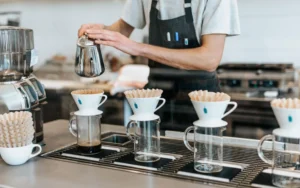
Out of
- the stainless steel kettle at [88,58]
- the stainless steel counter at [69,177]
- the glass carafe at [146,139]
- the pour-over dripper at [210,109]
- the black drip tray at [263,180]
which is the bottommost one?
the stainless steel counter at [69,177]

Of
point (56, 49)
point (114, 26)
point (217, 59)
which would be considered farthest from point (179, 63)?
point (56, 49)

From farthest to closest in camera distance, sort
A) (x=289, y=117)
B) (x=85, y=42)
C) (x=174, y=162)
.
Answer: (x=85, y=42), (x=174, y=162), (x=289, y=117)

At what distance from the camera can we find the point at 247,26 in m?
2.92

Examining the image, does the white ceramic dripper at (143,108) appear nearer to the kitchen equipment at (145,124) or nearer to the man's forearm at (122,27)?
the kitchen equipment at (145,124)

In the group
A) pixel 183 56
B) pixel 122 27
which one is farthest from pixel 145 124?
pixel 122 27

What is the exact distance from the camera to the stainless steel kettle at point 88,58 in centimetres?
129

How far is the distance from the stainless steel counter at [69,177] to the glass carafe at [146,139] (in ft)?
0.39

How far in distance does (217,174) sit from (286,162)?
0.51 feet

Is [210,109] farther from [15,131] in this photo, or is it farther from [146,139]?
[15,131]

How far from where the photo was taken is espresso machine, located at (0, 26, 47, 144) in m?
1.25

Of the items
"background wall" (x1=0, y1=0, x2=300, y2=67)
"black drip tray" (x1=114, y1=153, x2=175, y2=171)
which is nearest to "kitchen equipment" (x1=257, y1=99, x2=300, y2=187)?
"black drip tray" (x1=114, y1=153, x2=175, y2=171)

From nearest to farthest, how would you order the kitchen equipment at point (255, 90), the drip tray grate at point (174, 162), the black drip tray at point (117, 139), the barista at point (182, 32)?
the drip tray grate at point (174, 162)
the black drip tray at point (117, 139)
the barista at point (182, 32)
the kitchen equipment at point (255, 90)

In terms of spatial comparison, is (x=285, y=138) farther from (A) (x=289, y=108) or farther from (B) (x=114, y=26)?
(B) (x=114, y=26)

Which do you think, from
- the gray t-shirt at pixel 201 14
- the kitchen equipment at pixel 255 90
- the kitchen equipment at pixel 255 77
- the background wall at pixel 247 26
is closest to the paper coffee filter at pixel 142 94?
the gray t-shirt at pixel 201 14
